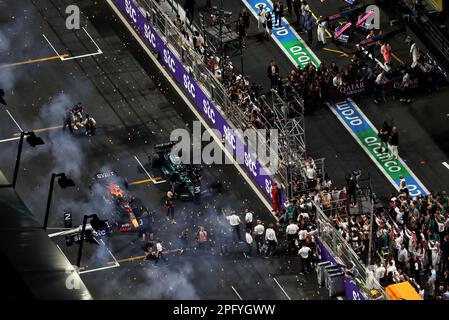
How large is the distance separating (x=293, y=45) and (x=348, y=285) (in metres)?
18.4

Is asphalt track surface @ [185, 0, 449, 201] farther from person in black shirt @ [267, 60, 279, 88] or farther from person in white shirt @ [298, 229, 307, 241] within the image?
person in white shirt @ [298, 229, 307, 241]

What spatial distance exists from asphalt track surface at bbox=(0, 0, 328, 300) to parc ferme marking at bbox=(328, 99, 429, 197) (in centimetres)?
618

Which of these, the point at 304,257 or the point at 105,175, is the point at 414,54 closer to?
the point at 304,257

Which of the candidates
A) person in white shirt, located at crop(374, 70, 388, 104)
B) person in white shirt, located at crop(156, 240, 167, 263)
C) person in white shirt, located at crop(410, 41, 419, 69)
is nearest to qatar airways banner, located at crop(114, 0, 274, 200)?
person in white shirt, located at crop(156, 240, 167, 263)

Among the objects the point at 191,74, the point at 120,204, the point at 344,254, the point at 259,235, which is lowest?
the point at 344,254

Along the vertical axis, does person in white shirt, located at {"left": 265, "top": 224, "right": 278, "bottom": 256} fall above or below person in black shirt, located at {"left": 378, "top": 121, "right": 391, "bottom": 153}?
below

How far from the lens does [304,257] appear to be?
39.8 meters

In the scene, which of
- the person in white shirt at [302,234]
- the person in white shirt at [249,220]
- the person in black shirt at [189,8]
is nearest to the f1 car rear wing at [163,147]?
the person in white shirt at [249,220]

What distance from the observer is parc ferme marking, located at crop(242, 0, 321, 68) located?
171 feet

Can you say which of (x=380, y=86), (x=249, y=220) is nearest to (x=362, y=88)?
(x=380, y=86)

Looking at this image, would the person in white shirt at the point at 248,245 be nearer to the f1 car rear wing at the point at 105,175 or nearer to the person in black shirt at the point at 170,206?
the person in black shirt at the point at 170,206
